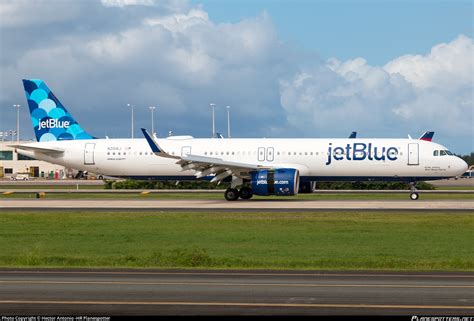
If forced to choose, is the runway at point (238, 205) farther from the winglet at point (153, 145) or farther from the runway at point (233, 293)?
the runway at point (233, 293)

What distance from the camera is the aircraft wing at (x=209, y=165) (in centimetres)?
4800

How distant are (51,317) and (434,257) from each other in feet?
47.1

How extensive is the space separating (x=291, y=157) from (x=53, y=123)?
16.9 m

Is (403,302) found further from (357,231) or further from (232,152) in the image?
(232,152)

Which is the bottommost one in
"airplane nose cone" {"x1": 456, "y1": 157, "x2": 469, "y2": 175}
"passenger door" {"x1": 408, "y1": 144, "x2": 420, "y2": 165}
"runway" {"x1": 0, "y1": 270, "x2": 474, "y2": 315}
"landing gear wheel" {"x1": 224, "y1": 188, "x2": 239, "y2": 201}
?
"runway" {"x1": 0, "y1": 270, "x2": 474, "y2": 315}

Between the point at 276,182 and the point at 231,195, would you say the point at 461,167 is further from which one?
the point at 231,195

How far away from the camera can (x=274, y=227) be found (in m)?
34.0

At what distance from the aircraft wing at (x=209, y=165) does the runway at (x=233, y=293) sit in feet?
88.7

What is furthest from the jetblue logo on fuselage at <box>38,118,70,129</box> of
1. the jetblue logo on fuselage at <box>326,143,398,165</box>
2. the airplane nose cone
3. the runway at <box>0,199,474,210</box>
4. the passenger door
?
the airplane nose cone

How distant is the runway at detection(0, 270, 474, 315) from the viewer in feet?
48.5

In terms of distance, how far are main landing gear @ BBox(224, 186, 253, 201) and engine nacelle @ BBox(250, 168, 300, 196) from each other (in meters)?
2.55

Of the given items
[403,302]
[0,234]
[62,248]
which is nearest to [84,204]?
[0,234]

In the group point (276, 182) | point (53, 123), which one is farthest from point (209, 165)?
point (53, 123)

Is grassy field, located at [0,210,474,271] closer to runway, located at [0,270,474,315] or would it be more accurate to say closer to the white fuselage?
runway, located at [0,270,474,315]
